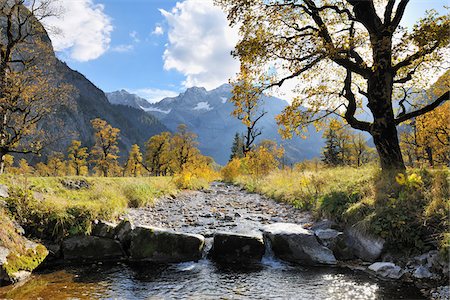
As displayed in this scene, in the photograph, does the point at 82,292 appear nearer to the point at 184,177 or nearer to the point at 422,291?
the point at 422,291

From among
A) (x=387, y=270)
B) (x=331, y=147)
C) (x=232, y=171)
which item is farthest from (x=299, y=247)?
(x=331, y=147)

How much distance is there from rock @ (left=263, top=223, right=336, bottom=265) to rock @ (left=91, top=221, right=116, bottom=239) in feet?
13.6

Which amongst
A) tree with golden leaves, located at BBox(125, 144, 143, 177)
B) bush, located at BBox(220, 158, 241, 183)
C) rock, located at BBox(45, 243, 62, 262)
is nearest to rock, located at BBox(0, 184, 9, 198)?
rock, located at BBox(45, 243, 62, 262)

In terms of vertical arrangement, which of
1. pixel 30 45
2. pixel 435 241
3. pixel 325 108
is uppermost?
pixel 30 45

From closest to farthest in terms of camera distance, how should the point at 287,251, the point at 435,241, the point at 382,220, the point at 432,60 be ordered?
the point at 435,241 < the point at 382,220 < the point at 287,251 < the point at 432,60

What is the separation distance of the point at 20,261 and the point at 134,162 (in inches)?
2495

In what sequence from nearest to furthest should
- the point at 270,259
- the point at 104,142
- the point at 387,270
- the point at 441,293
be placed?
the point at 441,293 → the point at 387,270 → the point at 270,259 → the point at 104,142

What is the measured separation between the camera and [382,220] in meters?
7.11

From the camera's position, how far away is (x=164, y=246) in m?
7.82

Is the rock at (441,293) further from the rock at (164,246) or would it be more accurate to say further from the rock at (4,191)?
the rock at (4,191)

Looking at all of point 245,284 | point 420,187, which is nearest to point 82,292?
point 245,284

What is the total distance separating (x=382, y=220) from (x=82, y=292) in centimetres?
659

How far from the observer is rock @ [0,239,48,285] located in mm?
6062

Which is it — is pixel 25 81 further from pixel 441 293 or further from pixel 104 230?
pixel 441 293
